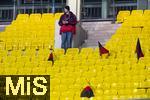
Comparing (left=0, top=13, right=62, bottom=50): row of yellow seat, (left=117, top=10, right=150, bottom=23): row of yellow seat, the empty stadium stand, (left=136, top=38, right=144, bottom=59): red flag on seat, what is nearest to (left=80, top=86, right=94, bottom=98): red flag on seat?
the empty stadium stand

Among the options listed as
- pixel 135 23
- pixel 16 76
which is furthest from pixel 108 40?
pixel 16 76

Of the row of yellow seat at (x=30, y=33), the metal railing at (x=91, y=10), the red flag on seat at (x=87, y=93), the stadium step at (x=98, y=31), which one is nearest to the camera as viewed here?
the red flag on seat at (x=87, y=93)

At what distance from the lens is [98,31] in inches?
880

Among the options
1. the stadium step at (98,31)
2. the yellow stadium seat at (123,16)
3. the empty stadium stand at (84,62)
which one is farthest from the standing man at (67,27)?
the yellow stadium seat at (123,16)

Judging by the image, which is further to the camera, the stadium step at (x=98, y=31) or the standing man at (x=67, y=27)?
the stadium step at (x=98, y=31)

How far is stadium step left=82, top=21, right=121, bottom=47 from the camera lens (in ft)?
70.1

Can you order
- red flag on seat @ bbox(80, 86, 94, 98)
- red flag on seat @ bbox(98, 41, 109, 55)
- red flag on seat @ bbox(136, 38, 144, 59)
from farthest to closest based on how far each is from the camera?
red flag on seat @ bbox(98, 41, 109, 55), red flag on seat @ bbox(136, 38, 144, 59), red flag on seat @ bbox(80, 86, 94, 98)

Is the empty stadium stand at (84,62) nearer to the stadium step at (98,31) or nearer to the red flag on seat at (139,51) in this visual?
the red flag on seat at (139,51)

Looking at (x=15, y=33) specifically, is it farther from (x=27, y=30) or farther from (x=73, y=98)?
(x=73, y=98)

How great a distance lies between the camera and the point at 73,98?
15961 mm

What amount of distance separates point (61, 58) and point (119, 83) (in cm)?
289

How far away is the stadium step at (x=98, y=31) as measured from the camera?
21375 millimetres

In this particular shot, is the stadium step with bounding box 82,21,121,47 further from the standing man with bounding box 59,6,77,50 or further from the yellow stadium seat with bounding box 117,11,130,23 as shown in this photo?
the standing man with bounding box 59,6,77,50

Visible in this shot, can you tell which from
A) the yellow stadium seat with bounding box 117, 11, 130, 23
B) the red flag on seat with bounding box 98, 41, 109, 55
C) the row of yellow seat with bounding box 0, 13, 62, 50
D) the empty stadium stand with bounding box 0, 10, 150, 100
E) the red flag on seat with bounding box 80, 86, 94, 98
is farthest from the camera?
the yellow stadium seat with bounding box 117, 11, 130, 23
